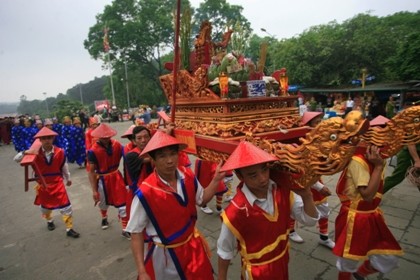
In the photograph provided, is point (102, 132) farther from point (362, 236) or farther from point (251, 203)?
point (362, 236)

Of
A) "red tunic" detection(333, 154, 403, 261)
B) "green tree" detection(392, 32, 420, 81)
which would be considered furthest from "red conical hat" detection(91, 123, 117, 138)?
"green tree" detection(392, 32, 420, 81)

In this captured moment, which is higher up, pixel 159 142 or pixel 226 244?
pixel 159 142

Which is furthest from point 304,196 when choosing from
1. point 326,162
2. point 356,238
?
point 356,238

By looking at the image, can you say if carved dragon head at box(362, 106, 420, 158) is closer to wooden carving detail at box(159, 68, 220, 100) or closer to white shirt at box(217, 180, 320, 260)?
white shirt at box(217, 180, 320, 260)

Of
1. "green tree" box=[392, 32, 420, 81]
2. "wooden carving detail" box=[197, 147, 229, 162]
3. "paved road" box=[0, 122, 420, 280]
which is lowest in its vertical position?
"paved road" box=[0, 122, 420, 280]

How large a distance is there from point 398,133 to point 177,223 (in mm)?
1827

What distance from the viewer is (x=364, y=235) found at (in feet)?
7.91

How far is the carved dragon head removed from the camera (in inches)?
71.8

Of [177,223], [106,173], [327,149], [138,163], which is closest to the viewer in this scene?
[327,149]

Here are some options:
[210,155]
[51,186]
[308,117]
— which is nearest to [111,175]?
[51,186]

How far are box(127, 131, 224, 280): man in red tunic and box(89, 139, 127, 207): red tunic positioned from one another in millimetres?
2554

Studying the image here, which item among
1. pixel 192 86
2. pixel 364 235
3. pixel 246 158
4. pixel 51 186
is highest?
pixel 192 86

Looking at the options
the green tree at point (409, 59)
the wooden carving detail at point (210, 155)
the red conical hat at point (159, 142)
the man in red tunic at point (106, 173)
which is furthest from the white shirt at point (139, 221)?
the green tree at point (409, 59)

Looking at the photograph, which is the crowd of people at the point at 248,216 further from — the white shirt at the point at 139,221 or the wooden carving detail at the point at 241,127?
the wooden carving detail at the point at 241,127
